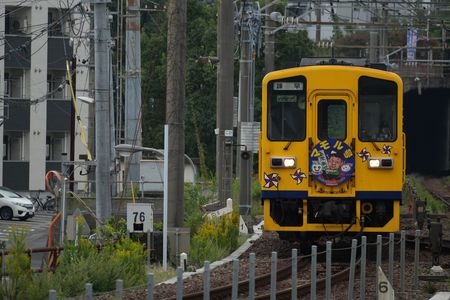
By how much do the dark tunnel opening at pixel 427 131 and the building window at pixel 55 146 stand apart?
1694 cm

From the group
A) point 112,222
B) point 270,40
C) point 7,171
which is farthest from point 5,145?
point 112,222

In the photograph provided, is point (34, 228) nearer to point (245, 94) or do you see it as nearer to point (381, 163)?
point (245, 94)

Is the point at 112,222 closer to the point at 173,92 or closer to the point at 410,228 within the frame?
the point at 173,92

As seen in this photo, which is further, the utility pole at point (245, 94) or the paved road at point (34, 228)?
the paved road at point (34, 228)

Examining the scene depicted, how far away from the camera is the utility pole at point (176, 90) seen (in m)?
18.5

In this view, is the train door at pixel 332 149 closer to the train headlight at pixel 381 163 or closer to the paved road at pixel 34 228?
the train headlight at pixel 381 163

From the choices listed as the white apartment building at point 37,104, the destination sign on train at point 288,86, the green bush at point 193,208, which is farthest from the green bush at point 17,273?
the white apartment building at point 37,104

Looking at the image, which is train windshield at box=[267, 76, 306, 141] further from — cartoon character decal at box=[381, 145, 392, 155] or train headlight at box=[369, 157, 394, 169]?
cartoon character decal at box=[381, 145, 392, 155]

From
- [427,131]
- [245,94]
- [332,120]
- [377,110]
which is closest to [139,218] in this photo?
[332,120]

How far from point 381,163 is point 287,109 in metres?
1.74

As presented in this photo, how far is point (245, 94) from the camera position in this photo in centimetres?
3027

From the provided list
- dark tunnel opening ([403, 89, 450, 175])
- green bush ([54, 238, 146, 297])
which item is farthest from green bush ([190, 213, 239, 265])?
dark tunnel opening ([403, 89, 450, 175])

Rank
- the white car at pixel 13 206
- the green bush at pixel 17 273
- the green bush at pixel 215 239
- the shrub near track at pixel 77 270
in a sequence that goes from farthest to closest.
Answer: the white car at pixel 13 206
the green bush at pixel 215 239
the shrub near track at pixel 77 270
the green bush at pixel 17 273

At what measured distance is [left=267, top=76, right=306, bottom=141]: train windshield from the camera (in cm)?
1850
